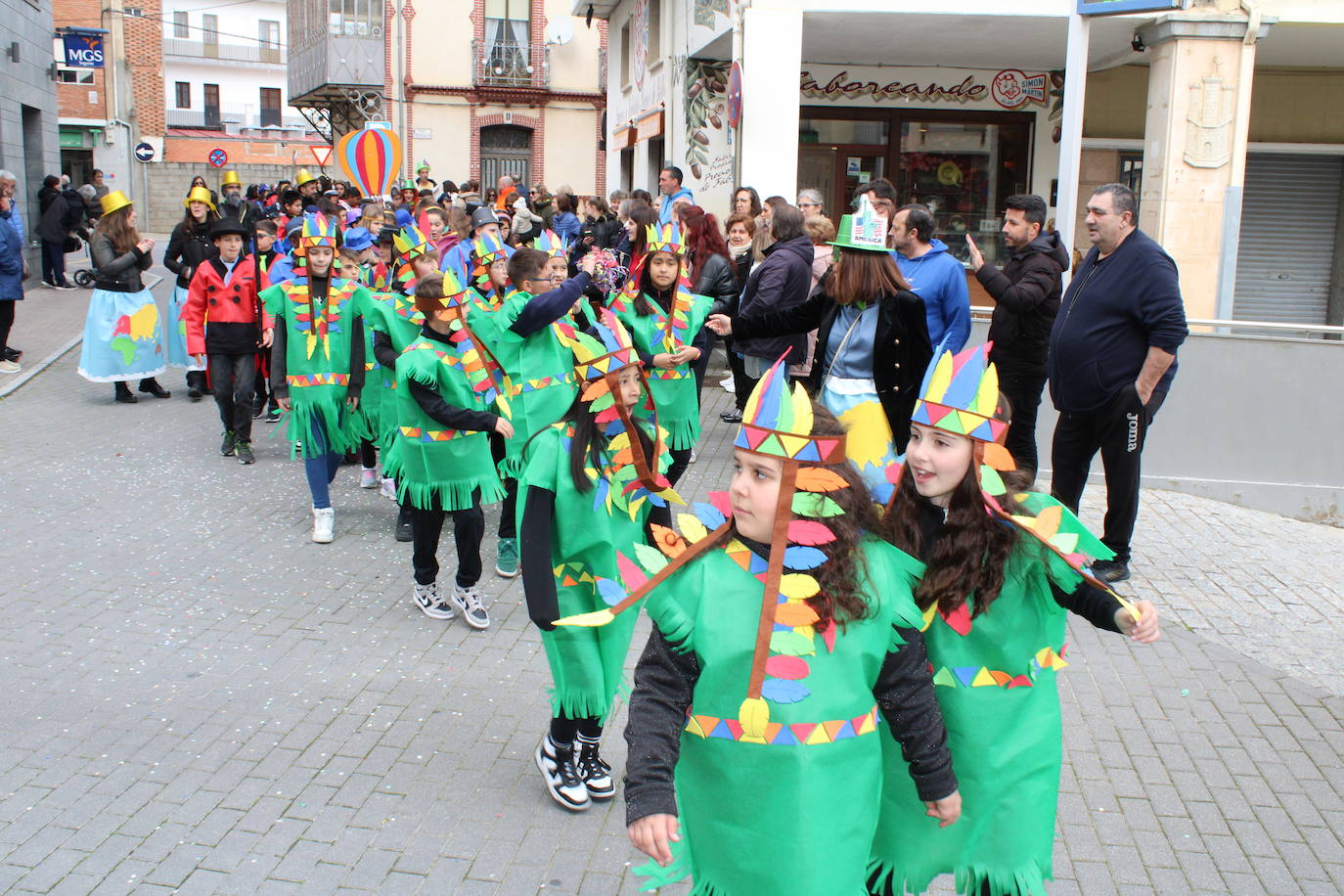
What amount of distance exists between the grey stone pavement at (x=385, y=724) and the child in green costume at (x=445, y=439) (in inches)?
10.5

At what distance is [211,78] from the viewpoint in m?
60.6

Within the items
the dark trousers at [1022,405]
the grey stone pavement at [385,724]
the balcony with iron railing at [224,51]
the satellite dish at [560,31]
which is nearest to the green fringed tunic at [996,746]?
the grey stone pavement at [385,724]

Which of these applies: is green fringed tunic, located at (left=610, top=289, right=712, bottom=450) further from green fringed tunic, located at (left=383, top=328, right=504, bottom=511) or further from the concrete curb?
the concrete curb

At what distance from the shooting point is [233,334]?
985cm

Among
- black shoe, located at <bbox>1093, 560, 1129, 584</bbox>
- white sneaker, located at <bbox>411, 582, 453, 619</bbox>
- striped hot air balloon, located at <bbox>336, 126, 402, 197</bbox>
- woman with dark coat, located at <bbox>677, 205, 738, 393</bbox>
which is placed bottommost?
white sneaker, located at <bbox>411, 582, 453, 619</bbox>

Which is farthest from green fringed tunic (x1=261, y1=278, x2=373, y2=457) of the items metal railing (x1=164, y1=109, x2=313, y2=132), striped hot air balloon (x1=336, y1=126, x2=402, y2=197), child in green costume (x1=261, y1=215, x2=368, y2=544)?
metal railing (x1=164, y1=109, x2=313, y2=132)

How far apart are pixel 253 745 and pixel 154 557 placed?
2829 millimetres

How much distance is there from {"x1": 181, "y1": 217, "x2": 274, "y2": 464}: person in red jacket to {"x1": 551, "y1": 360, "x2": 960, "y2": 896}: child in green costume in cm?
782

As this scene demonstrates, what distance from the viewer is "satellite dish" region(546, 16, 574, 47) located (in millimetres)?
33188

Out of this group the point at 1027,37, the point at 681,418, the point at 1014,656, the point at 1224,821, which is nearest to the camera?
the point at 1014,656

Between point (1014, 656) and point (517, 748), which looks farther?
point (517, 748)

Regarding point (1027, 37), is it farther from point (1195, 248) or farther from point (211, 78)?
point (211, 78)

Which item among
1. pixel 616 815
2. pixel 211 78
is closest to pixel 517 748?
pixel 616 815

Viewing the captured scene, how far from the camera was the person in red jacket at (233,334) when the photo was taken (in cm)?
980
